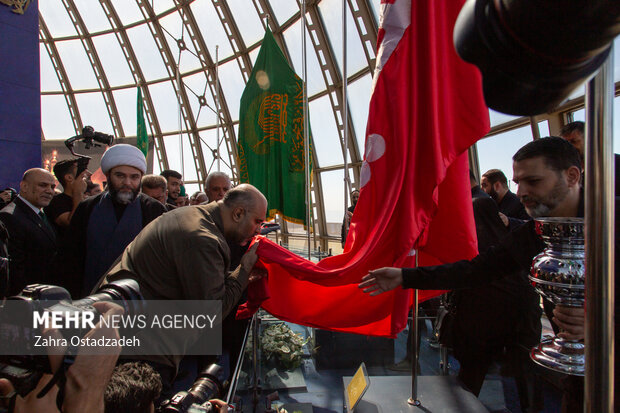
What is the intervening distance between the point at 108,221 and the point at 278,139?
209cm

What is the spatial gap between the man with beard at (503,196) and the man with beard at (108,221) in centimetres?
237

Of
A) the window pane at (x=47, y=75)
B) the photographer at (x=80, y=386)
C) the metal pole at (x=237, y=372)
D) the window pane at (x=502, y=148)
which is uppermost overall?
the window pane at (x=47, y=75)

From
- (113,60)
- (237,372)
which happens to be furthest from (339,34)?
(113,60)

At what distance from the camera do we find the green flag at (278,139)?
365 cm

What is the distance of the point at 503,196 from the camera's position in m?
2.54

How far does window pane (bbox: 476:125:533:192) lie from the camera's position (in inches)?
180

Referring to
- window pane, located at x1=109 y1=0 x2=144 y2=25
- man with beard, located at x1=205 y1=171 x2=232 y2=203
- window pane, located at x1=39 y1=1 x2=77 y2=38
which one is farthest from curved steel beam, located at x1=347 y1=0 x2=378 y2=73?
window pane, located at x1=39 y1=1 x2=77 y2=38

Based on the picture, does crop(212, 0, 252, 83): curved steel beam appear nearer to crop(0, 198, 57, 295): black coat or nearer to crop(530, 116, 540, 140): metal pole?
crop(530, 116, 540, 140): metal pole

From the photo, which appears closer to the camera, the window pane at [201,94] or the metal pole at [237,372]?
the metal pole at [237,372]

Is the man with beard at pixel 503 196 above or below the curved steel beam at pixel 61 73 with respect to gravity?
below

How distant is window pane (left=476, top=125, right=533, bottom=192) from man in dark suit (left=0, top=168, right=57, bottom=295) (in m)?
4.76

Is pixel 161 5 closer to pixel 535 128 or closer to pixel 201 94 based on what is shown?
pixel 201 94

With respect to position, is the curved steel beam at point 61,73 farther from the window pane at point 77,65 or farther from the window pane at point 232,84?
the window pane at point 232,84

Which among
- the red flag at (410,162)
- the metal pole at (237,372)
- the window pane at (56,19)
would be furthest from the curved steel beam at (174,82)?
the red flag at (410,162)
